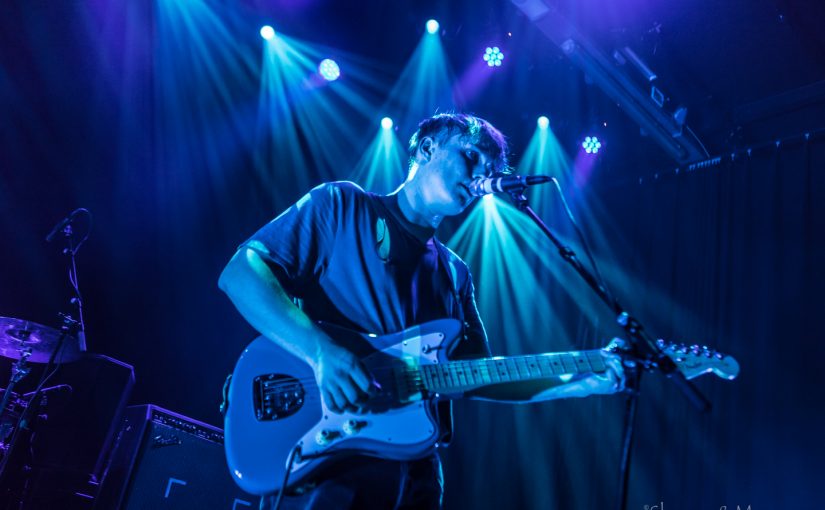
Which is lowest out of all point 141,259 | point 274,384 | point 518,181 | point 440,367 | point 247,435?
point 247,435

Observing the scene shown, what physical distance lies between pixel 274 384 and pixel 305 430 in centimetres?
25

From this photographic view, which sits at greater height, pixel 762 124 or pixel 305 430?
pixel 762 124

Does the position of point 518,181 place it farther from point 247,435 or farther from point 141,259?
point 141,259

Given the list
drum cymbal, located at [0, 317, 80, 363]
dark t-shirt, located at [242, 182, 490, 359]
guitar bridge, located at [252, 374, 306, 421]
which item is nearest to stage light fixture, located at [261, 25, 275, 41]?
drum cymbal, located at [0, 317, 80, 363]

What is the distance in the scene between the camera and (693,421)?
7.38 meters

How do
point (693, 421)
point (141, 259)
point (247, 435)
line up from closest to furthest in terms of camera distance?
point (247, 435) → point (141, 259) → point (693, 421)

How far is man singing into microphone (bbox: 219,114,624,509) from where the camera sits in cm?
234

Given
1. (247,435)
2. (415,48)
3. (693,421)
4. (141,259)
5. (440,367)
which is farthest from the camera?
(415,48)

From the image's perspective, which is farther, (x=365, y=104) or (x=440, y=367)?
(x=365, y=104)

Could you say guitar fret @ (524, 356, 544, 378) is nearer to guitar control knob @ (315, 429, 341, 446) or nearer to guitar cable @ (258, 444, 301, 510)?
guitar control knob @ (315, 429, 341, 446)

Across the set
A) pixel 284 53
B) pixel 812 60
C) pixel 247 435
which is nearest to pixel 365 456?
pixel 247 435

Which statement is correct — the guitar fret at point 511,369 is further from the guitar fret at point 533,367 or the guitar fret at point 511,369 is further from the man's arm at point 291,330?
the man's arm at point 291,330

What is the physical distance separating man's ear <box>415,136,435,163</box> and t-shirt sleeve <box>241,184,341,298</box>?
0.78 metres

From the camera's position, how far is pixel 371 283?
9.08ft
